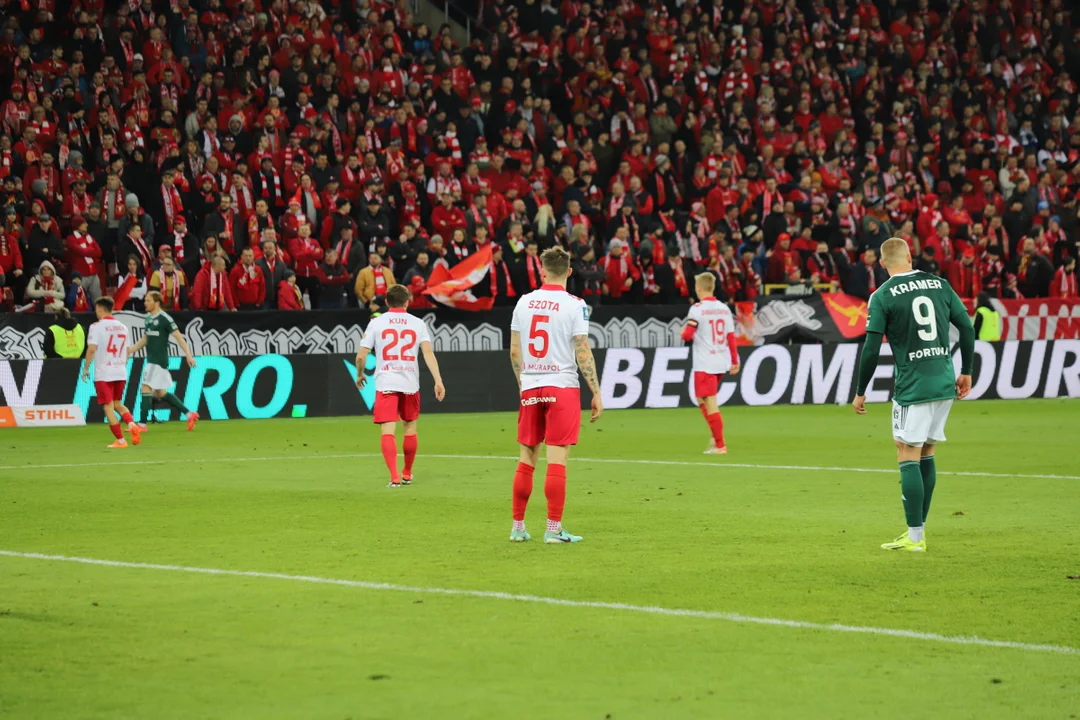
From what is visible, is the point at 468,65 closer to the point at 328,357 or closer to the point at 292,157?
the point at 292,157

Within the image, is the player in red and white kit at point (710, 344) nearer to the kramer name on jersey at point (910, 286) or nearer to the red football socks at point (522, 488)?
the red football socks at point (522, 488)

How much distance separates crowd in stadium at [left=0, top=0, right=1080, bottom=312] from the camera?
26.0m

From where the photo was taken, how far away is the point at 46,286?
24.3 meters

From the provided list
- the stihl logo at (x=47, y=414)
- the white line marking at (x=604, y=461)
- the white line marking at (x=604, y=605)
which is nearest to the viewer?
the white line marking at (x=604, y=605)

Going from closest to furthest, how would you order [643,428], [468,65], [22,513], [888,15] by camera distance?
[22,513] < [643,428] < [468,65] < [888,15]

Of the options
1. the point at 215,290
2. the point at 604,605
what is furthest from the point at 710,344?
the point at 604,605

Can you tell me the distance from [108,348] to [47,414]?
398cm

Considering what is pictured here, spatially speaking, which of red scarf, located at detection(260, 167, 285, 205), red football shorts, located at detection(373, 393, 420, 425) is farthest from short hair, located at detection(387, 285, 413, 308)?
red scarf, located at detection(260, 167, 285, 205)

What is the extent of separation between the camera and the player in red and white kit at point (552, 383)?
1066cm

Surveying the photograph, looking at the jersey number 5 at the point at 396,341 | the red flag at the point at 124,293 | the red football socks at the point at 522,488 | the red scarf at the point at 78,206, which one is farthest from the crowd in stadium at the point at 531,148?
the red football socks at the point at 522,488

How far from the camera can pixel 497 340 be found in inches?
1109

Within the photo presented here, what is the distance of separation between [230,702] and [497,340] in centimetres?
2215

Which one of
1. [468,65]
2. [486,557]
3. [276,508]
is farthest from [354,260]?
[486,557]

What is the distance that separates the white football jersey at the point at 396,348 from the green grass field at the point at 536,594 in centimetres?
104
